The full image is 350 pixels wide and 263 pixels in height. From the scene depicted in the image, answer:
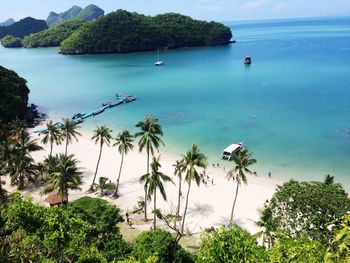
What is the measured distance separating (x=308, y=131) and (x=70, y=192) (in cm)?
4981

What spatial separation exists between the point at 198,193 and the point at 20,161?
86.3 feet

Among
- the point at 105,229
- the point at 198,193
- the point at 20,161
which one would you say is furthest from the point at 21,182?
the point at 198,193

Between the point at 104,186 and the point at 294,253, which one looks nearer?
the point at 294,253

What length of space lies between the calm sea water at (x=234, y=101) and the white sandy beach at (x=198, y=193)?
6.79 meters

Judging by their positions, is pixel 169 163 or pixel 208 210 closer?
pixel 208 210

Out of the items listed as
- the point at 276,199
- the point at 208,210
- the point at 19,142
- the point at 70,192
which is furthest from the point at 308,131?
the point at 19,142

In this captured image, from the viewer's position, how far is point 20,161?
46531 millimetres

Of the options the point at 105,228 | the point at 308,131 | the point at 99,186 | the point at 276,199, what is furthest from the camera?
the point at 308,131

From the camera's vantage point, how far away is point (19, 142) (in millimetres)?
49375

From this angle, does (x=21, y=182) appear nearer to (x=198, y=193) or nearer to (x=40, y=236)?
(x=198, y=193)

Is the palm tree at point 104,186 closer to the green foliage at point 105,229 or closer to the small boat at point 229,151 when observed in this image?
the green foliage at point 105,229

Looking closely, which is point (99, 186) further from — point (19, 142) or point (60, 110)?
point (60, 110)

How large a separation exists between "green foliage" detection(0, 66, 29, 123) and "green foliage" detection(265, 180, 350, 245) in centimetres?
6152

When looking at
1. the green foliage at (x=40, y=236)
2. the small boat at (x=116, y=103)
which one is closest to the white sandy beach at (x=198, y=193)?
the green foliage at (x=40, y=236)
